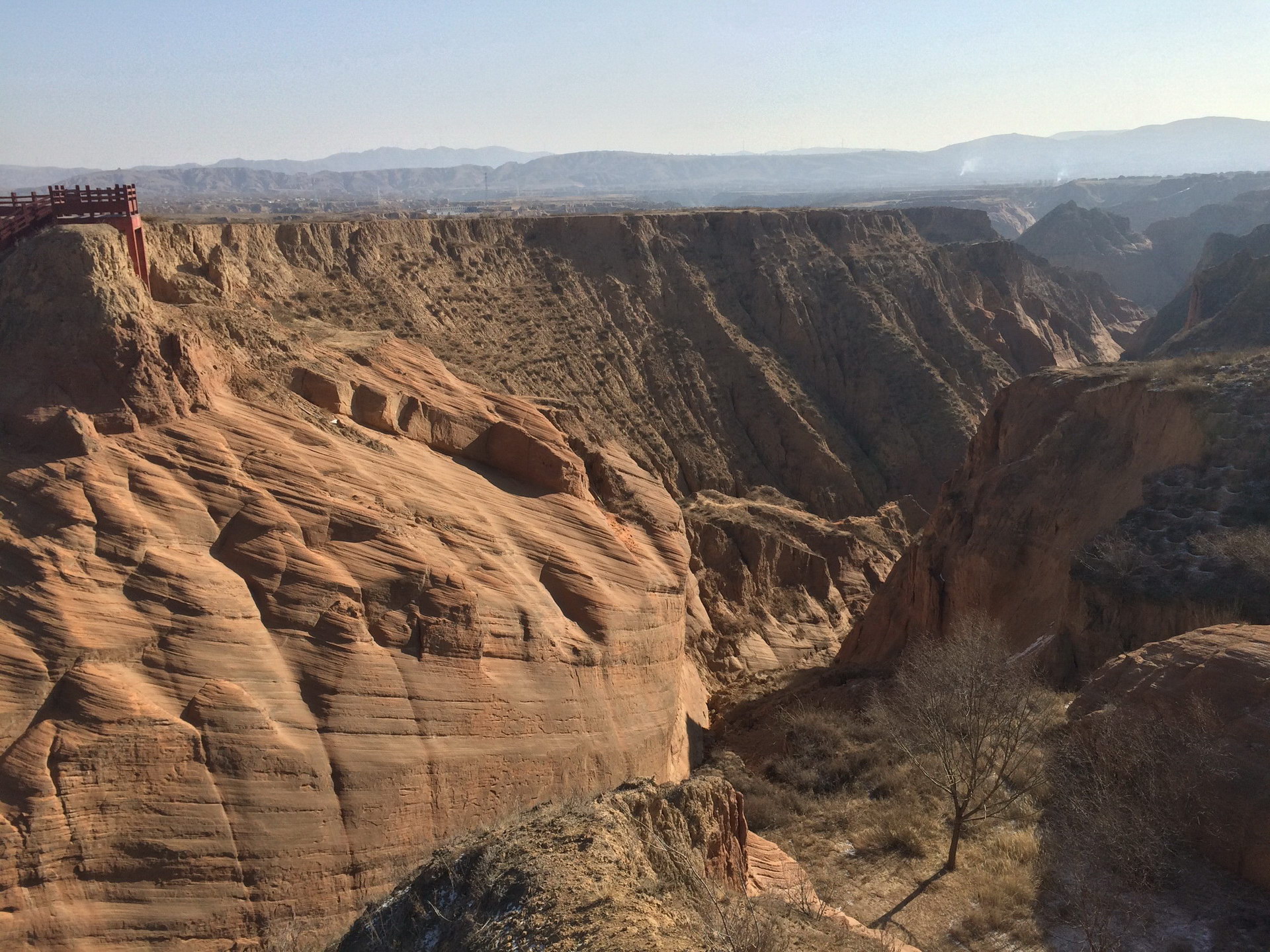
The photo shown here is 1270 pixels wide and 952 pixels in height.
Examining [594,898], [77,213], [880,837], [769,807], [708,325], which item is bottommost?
[769,807]

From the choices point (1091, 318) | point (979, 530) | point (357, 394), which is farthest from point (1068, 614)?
point (1091, 318)

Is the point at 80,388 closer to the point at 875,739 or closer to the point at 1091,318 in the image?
the point at 875,739

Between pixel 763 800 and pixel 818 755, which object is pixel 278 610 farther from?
pixel 818 755

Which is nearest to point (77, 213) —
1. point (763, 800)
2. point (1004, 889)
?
point (763, 800)

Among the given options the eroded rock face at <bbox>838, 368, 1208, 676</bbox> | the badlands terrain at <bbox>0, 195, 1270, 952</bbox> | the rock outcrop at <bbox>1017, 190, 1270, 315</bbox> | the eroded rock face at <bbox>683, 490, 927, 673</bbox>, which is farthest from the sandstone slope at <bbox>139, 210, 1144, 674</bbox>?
the rock outcrop at <bbox>1017, 190, 1270, 315</bbox>

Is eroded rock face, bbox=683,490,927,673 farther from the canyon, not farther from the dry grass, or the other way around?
the dry grass

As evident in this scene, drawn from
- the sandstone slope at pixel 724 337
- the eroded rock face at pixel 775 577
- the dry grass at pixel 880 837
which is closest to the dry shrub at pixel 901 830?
the dry grass at pixel 880 837
